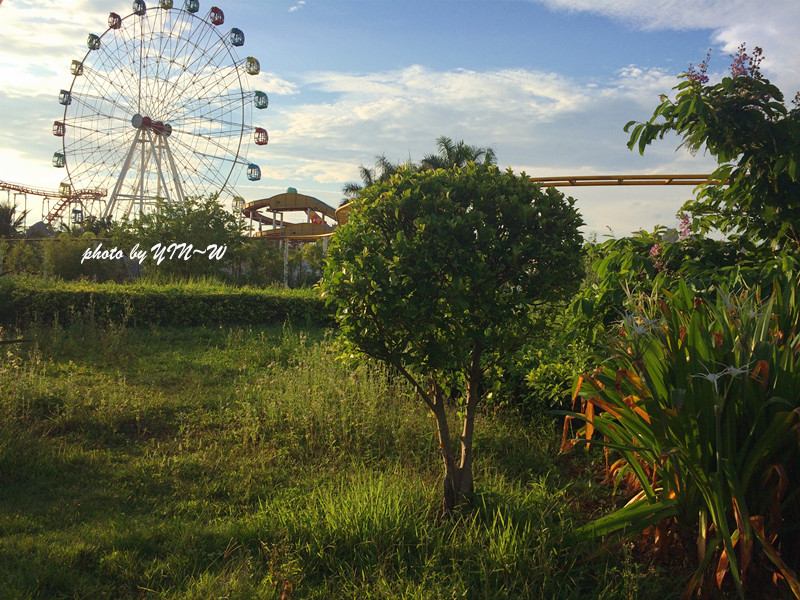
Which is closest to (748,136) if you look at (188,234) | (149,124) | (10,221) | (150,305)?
(150,305)

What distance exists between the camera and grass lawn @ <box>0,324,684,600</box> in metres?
2.72

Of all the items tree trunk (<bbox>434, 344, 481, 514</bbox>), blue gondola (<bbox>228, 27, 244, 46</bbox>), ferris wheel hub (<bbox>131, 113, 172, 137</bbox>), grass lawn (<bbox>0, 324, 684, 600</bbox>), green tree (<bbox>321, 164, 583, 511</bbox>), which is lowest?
grass lawn (<bbox>0, 324, 684, 600</bbox>)

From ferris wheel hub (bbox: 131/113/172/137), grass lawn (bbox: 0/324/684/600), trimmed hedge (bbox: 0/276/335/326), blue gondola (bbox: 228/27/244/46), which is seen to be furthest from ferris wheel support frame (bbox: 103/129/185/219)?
grass lawn (bbox: 0/324/684/600)

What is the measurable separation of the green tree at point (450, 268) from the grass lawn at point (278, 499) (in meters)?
0.51

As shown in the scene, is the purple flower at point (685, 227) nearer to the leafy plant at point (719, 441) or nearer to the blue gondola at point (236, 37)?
the leafy plant at point (719, 441)

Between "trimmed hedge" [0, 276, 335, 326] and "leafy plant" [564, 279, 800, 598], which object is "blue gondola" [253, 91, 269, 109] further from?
"leafy plant" [564, 279, 800, 598]

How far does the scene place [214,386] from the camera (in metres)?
6.53

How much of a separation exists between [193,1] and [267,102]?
4906 mm

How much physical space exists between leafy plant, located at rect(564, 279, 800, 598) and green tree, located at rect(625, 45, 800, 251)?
1407 millimetres

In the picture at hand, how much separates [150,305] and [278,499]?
781 cm

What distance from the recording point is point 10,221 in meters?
27.9

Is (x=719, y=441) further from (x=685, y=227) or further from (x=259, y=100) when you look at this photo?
(x=259, y=100)

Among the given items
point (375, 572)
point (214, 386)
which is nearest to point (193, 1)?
point (214, 386)

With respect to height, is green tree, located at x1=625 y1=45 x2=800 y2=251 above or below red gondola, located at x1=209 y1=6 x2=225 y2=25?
below
